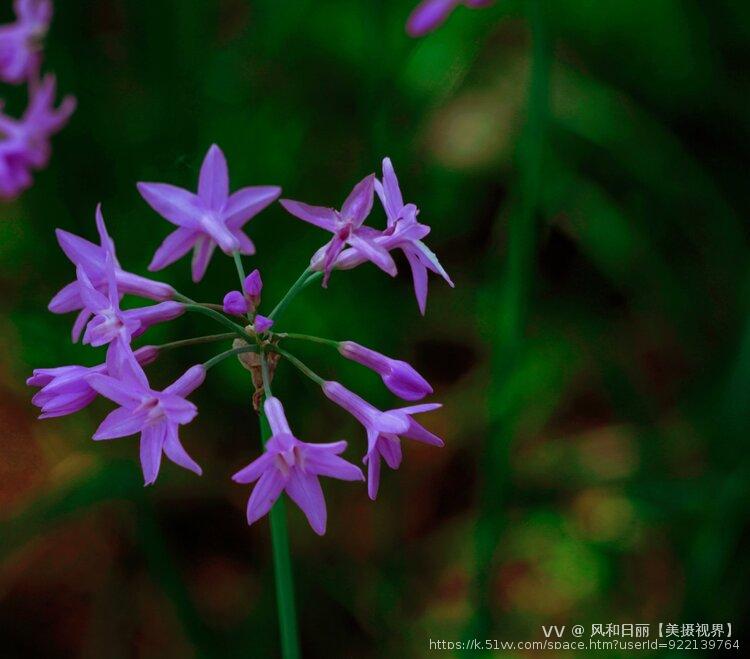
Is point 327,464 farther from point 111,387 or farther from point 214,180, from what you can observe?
point 214,180

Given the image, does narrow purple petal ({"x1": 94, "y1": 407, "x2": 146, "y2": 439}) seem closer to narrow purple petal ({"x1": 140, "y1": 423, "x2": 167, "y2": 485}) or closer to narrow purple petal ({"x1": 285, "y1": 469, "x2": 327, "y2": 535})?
narrow purple petal ({"x1": 140, "y1": 423, "x2": 167, "y2": 485})

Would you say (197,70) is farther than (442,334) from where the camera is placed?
No

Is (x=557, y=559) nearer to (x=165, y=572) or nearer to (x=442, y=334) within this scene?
(x=442, y=334)

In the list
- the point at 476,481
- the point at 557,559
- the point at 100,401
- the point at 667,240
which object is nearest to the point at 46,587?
the point at 100,401

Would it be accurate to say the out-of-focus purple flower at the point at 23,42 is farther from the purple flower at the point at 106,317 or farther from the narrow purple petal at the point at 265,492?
the narrow purple petal at the point at 265,492

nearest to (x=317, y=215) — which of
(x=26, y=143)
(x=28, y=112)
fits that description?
(x=26, y=143)

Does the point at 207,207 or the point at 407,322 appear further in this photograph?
the point at 407,322

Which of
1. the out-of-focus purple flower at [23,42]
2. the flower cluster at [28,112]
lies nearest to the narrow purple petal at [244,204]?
the flower cluster at [28,112]

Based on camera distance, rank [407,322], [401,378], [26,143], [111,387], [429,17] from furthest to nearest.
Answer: [407,322] → [26,143] → [429,17] → [401,378] → [111,387]
